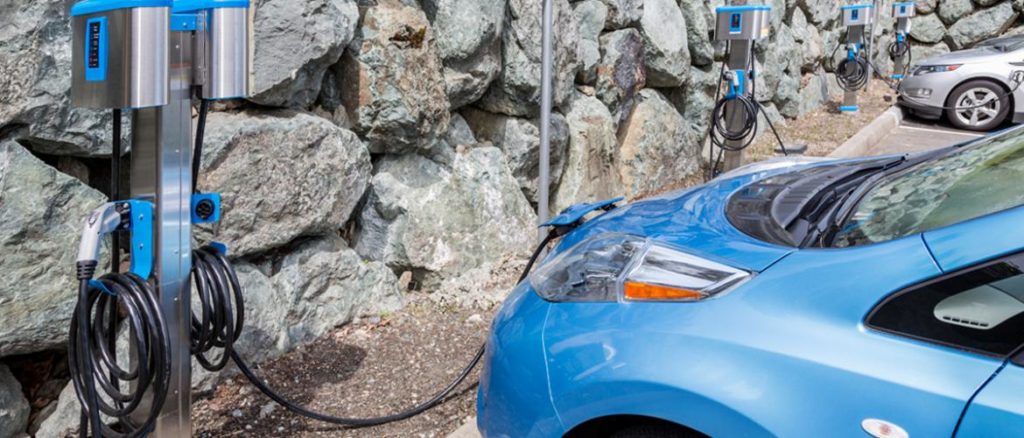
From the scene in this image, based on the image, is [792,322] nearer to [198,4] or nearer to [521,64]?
[198,4]

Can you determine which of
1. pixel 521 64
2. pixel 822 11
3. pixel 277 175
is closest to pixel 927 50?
pixel 822 11

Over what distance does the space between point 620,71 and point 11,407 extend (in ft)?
17.2

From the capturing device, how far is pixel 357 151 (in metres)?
4.72

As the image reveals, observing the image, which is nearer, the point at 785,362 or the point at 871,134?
the point at 785,362

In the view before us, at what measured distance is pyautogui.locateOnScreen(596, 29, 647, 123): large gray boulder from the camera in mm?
7191

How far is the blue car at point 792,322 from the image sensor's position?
191cm

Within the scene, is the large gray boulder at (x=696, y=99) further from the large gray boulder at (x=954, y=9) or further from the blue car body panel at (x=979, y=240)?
the large gray boulder at (x=954, y=9)

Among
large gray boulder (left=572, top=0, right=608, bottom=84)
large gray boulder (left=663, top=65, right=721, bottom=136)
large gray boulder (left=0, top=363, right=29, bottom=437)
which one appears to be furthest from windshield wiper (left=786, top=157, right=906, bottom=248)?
large gray boulder (left=663, top=65, right=721, bottom=136)

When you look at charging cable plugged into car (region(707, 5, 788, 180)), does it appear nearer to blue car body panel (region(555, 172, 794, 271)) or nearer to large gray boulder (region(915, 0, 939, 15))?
blue car body panel (region(555, 172, 794, 271))

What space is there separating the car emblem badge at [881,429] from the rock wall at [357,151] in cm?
286

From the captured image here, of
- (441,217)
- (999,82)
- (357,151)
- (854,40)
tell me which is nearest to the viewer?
(357,151)

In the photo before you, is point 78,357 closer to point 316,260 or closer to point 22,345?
point 22,345

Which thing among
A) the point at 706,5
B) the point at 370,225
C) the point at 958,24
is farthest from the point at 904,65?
the point at 370,225

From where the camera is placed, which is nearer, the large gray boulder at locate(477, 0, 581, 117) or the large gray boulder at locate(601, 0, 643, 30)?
the large gray boulder at locate(477, 0, 581, 117)
